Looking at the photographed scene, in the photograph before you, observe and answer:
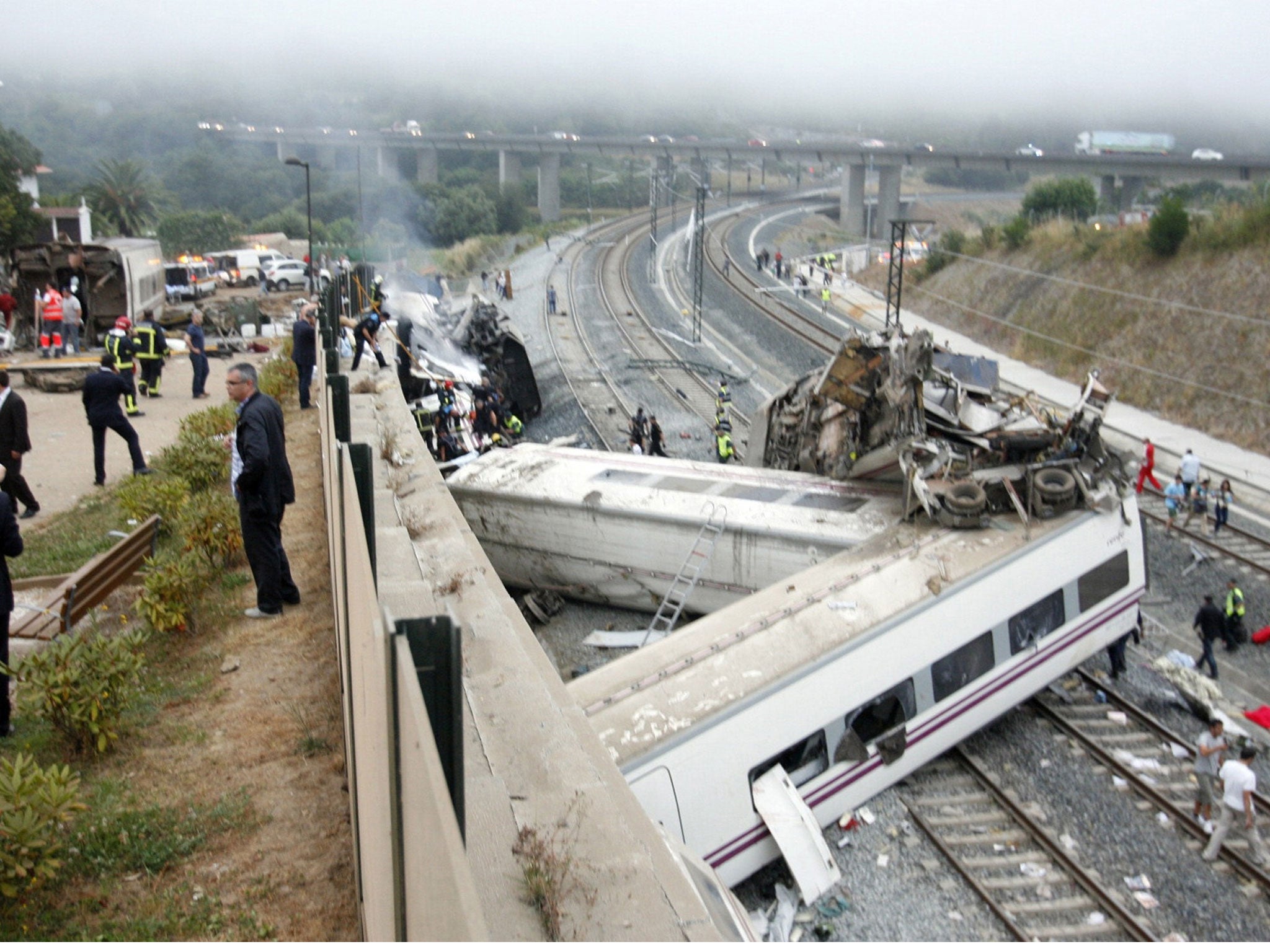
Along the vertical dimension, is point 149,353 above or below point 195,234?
below

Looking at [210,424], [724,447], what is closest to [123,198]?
[724,447]

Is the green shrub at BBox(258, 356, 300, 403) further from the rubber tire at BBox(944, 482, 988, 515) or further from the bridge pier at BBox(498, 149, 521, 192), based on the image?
the bridge pier at BBox(498, 149, 521, 192)

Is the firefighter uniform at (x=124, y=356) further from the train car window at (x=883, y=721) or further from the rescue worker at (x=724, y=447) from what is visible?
the train car window at (x=883, y=721)

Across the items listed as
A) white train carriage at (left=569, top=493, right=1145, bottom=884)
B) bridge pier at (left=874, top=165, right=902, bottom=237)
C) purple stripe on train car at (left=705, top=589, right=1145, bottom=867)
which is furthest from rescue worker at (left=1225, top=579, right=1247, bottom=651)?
bridge pier at (left=874, top=165, right=902, bottom=237)

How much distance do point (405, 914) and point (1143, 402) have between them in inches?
1388

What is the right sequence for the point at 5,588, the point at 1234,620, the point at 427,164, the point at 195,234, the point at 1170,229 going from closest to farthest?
the point at 5,588 → the point at 1234,620 → the point at 1170,229 → the point at 195,234 → the point at 427,164

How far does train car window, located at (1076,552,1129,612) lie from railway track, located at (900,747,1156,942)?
2682mm

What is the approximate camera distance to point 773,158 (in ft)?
317

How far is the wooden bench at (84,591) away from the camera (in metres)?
9.05

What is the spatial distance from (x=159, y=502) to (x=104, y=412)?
7.70ft

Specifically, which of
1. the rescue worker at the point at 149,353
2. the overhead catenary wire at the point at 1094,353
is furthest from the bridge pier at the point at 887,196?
the rescue worker at the point at 149,353

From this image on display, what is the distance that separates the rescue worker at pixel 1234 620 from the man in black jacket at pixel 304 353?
50.3ft

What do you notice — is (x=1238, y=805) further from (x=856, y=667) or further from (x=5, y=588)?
(x=5, y=588)

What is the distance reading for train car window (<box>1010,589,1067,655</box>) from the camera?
1280cm
